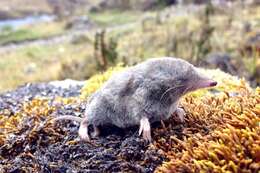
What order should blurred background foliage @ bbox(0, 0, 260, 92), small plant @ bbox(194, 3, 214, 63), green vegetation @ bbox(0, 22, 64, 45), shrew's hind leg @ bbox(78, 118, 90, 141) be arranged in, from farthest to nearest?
1. green vegetation @ bbox(0, 22, 64, 45)
2. small plant @ bbox(194, 3, 214, 63)
3. blurred background foliage @ bbox(0, 0, 260, 92)
4. shrew's hind leg @ bbox(78, 118, 90, 141)

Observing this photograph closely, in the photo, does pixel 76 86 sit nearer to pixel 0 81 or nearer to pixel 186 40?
pixel 186 40

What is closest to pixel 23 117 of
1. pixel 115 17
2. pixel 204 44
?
pixel 204 44

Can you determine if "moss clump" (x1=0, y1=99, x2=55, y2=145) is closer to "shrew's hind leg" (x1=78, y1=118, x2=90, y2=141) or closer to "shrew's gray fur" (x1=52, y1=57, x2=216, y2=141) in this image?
"shrew's hind leg" (x1=78, y1=118, x2=90, y2=141)

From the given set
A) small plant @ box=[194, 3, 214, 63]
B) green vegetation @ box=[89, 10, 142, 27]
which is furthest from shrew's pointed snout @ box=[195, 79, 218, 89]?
green vegetation @ box=[89, 10, 142, 27]

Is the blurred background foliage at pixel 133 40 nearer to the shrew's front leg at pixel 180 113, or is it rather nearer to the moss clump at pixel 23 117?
the moss clump at pixel 23 117

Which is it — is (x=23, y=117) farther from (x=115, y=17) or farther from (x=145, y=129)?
(x=115, y=17)

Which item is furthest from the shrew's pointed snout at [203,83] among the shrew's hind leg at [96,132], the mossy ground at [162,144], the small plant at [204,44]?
the small plant at [204,44]

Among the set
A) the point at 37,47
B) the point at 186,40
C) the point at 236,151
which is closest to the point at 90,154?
the point at 236,151
